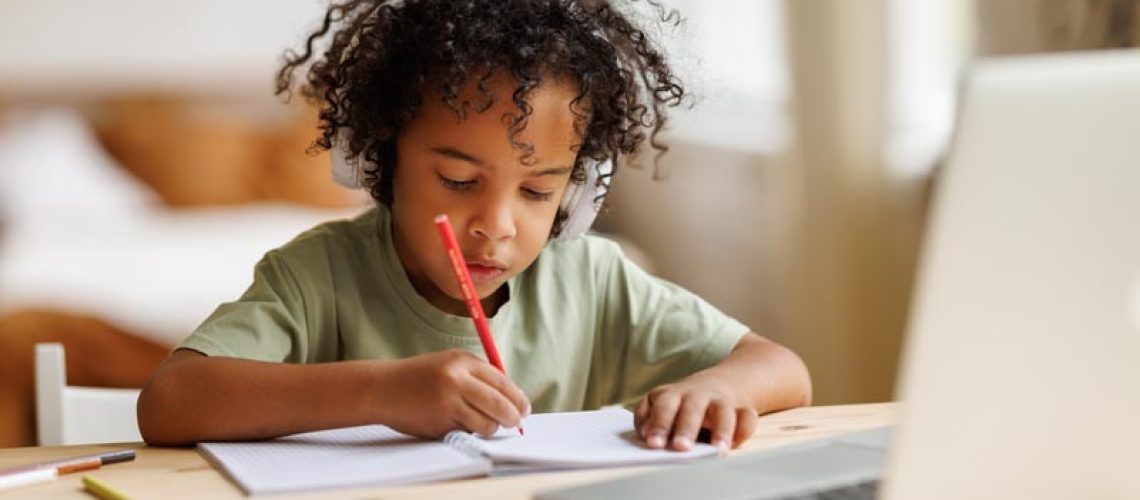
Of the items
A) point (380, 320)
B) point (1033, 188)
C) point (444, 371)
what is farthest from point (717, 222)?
point (1033, 188)

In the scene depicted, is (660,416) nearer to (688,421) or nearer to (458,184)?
(688,421)

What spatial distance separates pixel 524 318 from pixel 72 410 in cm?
45

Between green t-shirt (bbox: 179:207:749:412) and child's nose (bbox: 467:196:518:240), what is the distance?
0.16m

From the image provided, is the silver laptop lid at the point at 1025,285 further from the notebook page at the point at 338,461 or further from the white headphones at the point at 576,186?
the white headphones at the point at 576,186

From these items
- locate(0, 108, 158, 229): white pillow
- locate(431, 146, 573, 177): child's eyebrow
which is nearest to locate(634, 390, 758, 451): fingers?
locate(431, 146, 573, 177): child's eyebrow

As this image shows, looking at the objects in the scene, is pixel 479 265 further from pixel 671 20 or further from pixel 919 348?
pixel 919 348

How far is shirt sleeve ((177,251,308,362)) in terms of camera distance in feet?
4.19

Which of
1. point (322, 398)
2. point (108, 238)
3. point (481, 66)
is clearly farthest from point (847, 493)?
point (108, 238)

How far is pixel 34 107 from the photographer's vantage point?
4531 mm

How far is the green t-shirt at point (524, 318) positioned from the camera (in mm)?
1403

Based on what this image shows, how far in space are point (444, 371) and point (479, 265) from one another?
21cm

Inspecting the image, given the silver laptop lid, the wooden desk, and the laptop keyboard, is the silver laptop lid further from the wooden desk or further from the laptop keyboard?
the wooden desk

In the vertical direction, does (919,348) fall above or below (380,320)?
above

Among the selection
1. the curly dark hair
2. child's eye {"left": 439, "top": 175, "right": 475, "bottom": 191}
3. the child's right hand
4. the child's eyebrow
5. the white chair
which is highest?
the curly dark hair
